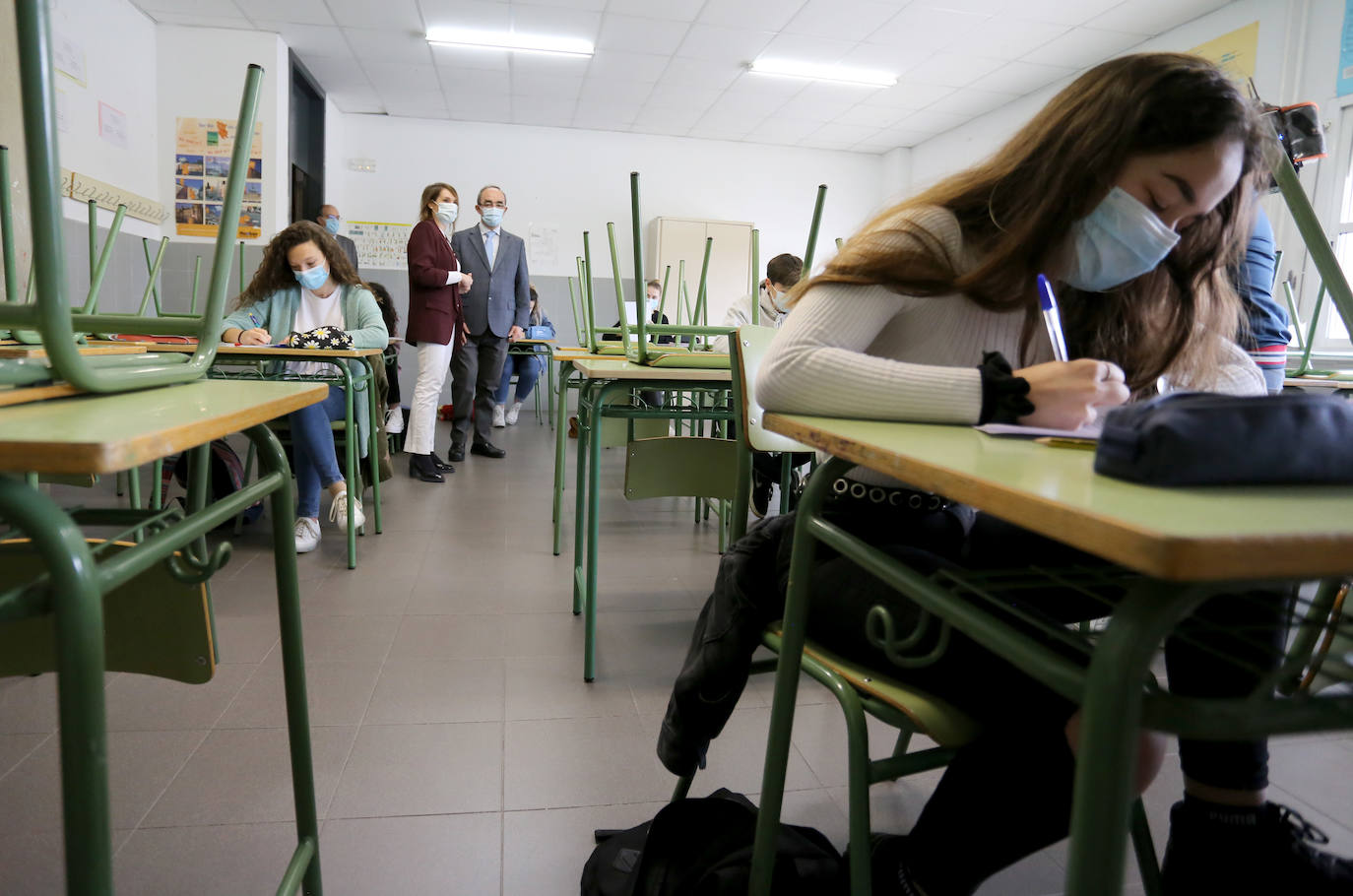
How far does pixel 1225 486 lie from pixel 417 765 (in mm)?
1232

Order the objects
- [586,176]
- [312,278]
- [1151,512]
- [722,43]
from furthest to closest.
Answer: [586,176] → [722,43] → [312,278] → [1151,512]

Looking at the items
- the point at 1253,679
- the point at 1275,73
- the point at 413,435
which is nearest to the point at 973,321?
the point at 1253,679

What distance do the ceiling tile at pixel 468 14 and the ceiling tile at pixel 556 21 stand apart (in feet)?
0.23

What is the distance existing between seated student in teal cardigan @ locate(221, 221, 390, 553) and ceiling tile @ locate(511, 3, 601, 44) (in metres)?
2.73

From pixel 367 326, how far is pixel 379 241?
480 cm

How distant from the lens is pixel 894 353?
886mm

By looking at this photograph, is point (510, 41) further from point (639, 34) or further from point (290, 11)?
point (290, 11)

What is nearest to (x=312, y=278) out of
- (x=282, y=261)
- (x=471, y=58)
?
(x=282, y=261)

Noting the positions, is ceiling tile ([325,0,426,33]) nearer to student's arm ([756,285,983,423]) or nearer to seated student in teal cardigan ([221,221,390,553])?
seated student in teal cardigan ([221,221,390,553])

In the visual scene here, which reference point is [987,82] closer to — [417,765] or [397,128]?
[397,128]

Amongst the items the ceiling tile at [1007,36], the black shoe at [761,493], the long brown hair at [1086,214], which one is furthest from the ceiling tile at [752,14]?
the long brown hair at [1086,214]

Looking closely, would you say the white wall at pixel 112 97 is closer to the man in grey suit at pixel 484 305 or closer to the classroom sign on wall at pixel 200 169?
the classroom sign on wall at pixel 200 169

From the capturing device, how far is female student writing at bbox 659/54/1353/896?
69 centimetres

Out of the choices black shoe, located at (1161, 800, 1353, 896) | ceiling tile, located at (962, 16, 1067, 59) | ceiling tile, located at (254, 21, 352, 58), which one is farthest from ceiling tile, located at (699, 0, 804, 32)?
black shoe, located at (1161, 800, 1353, 896)
